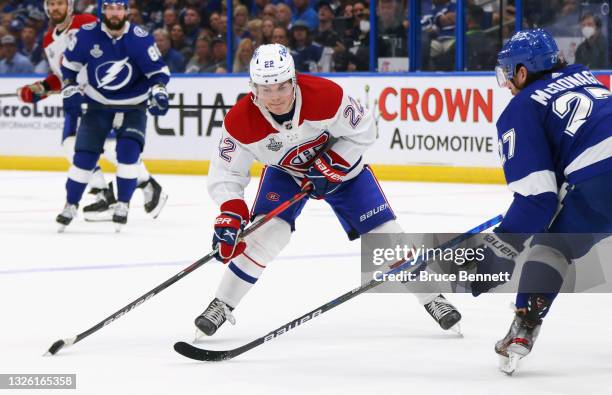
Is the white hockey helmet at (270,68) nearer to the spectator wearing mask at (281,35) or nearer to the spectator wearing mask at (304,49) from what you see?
the spectator wearing mask at (304,49)

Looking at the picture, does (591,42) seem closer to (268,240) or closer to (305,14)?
(305,14)

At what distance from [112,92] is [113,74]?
4.1 inches

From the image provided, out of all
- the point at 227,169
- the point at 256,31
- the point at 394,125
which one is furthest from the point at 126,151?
the point at 256,31

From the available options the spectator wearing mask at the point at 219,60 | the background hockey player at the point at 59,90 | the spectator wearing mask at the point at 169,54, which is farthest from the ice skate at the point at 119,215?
the spectator wearing mask at the point at 169,54

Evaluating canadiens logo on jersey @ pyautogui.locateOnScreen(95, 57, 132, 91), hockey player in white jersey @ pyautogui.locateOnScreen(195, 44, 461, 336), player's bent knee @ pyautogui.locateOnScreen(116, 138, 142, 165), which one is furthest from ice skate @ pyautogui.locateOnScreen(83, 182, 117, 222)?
hockey player in white jersey @ pyautogui.locateOnScreen(195, 44, 461, 336)

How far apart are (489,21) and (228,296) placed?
19.7ft

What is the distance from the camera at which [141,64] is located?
6980mm

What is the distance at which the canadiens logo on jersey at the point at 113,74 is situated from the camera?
6996 mm

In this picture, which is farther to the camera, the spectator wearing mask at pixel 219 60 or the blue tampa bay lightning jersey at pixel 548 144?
the spectator wearing mask at pixel 219 60

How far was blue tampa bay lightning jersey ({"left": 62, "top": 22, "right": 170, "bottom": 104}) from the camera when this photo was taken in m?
6.95

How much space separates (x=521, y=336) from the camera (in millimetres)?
3186

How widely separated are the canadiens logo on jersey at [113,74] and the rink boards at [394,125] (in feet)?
10.5

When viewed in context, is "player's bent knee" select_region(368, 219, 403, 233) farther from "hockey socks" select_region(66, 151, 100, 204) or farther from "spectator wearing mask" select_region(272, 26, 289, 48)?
"spectator wearing mask" select_region(272, 26, 289, 48)

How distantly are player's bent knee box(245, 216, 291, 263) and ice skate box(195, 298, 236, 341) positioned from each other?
18 centimetres
